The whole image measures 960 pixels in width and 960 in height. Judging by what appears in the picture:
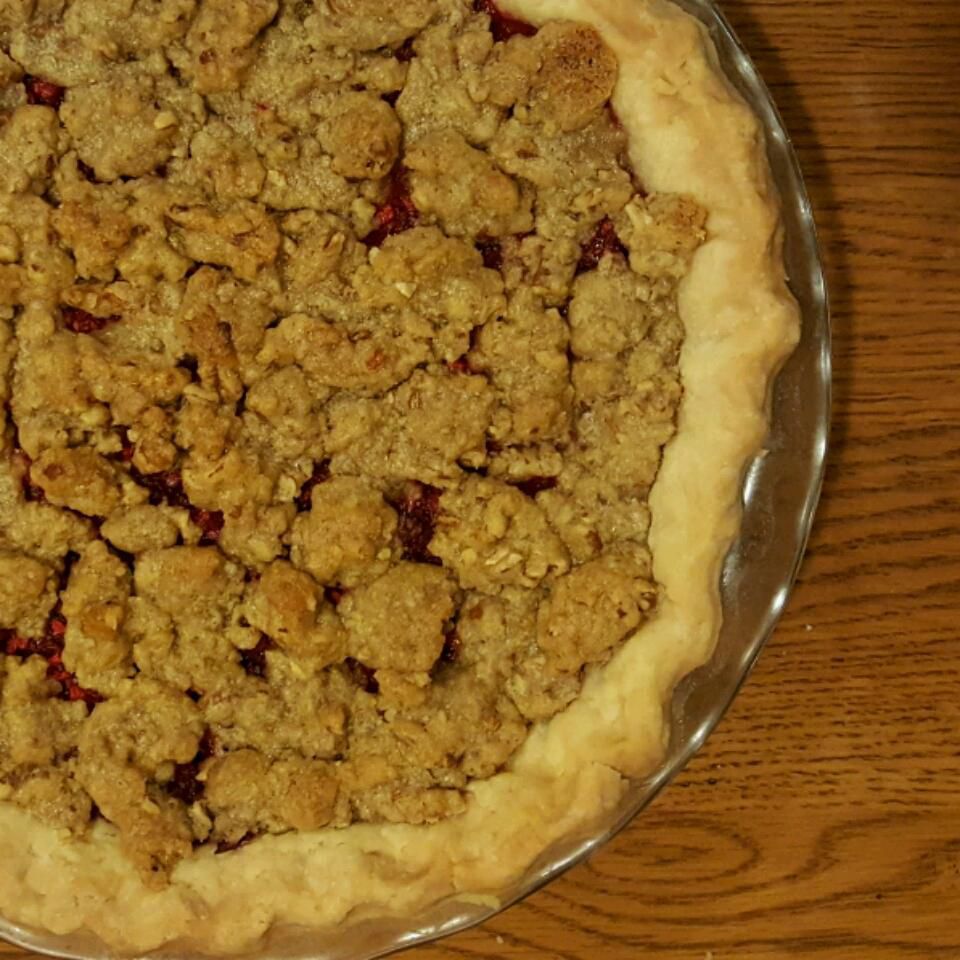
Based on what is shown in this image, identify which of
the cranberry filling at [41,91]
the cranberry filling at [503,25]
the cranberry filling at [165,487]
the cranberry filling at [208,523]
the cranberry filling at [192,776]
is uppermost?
the cranberry filling at [503,25]

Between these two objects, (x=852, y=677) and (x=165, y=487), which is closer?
(x=165, y=487)

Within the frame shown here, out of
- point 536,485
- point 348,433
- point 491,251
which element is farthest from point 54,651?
point 491,251

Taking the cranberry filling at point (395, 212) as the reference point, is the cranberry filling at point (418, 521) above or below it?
below

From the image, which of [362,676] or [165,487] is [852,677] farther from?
[165,487]

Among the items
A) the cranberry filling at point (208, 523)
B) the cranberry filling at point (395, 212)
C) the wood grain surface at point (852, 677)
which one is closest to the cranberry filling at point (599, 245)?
the cranberry filling at point (395, 212)

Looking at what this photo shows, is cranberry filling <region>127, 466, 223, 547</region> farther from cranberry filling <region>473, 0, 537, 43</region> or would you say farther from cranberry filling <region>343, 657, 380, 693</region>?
cranberry filling <region>473, 0, 537, 43</region>

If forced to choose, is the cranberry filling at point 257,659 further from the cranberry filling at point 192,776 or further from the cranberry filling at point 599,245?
the cranberry filling at point 599,245

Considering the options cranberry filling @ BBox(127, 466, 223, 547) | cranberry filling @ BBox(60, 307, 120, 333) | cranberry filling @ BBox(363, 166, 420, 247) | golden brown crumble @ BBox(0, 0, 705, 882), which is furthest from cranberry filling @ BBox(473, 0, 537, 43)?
cranberry filling @ BBox(127, 466, 223, 547)

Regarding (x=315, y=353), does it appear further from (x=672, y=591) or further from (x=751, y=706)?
(x=751, y=706)
